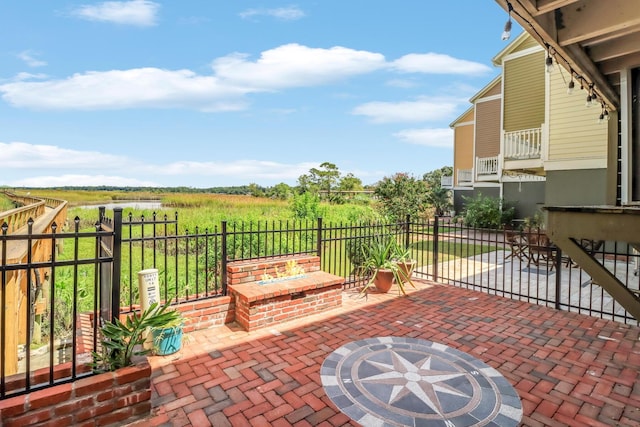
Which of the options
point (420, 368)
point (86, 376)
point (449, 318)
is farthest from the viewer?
point (449, 318)

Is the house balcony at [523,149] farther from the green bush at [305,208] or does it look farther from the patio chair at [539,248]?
the green bush at [305,208]

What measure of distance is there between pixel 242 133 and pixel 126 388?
20135 millimetres

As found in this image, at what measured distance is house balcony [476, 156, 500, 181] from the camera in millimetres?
13922

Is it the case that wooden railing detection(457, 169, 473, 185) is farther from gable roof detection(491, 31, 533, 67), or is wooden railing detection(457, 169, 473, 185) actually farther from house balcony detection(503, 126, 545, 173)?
house balcony detection(503, 126, 545, 173)

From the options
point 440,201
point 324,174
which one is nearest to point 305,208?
point 440,201

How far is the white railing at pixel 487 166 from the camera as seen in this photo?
14180 millimetres

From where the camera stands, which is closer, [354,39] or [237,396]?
[237,396]

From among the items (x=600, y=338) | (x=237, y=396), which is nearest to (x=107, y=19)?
(x=237, y=396)

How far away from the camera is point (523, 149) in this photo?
10.8 meters

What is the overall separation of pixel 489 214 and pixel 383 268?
11161 mm

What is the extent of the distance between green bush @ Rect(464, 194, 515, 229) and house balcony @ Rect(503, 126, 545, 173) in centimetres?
433

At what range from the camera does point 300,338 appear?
4.03m

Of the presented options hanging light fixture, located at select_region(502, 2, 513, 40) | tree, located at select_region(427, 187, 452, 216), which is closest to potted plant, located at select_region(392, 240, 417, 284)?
hanging light fixture, located at select_region(502, 2, 513, 40)

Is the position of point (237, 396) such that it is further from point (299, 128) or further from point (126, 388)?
point (299, 128)
